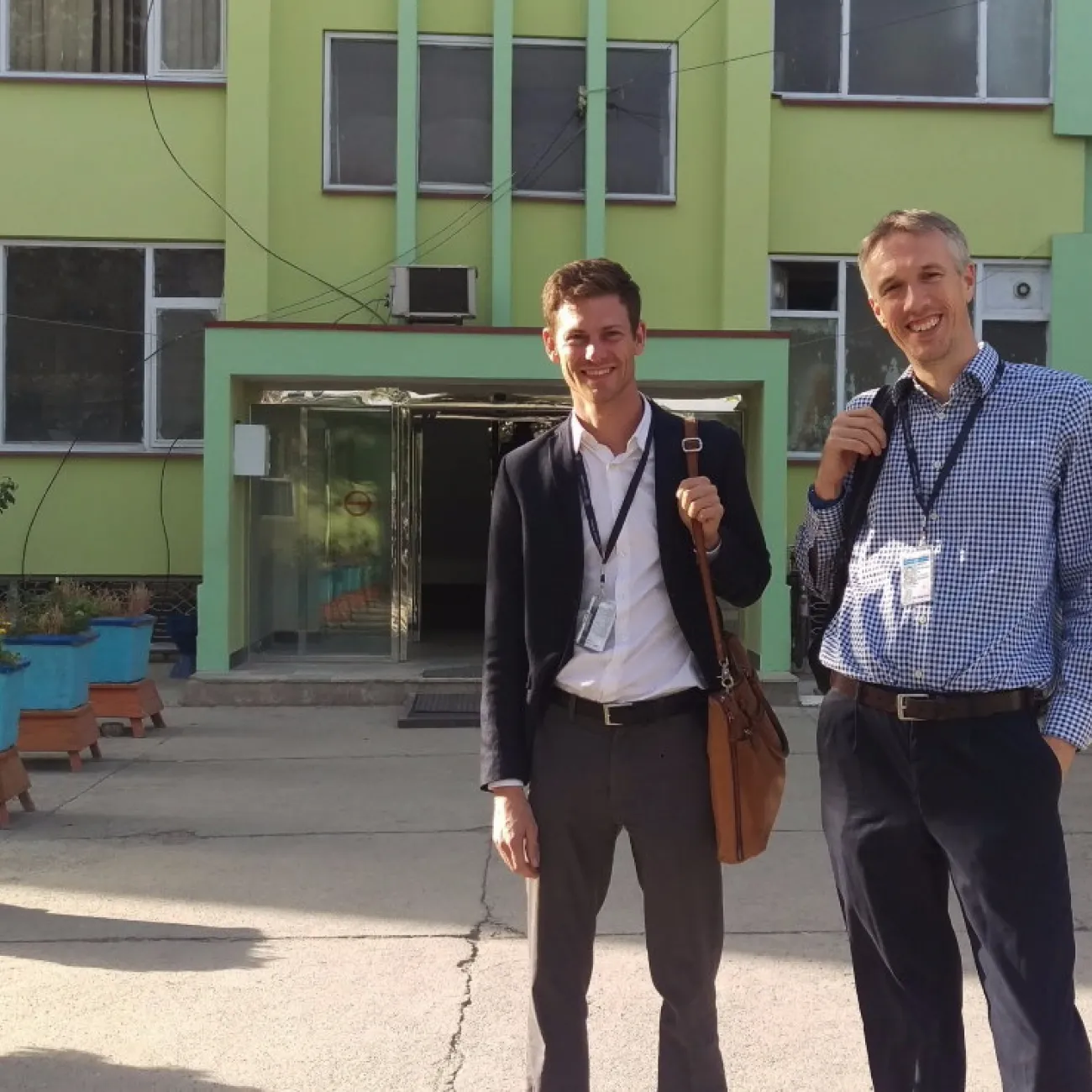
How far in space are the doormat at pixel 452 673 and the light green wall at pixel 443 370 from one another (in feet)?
5.38

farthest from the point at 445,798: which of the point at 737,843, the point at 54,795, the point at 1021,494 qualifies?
the point at 1021,494

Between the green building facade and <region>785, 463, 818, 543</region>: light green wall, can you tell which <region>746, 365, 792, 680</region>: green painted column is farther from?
<region>785, 463, 818, 543</region>: light green wall

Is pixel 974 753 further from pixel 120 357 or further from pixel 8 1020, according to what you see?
pixel 120 357

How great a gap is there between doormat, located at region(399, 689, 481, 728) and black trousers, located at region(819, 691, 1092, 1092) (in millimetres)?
6834

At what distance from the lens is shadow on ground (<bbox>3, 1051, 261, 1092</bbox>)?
379 centimetres

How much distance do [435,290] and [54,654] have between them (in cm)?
535

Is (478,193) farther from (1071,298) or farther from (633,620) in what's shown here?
(633,620)

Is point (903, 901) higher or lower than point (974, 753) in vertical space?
lower

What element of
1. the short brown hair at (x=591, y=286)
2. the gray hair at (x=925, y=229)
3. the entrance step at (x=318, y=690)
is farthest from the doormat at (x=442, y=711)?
the gray hair at (x=925, y=229)

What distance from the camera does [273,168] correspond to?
1292 centimetres

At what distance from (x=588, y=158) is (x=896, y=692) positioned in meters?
10.8

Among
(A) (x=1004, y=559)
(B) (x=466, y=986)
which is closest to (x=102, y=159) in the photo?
(B) (x=466, y=986)

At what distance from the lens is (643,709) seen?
3.03 m

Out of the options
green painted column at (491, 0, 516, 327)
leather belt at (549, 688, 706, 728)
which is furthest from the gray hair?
green painted column at (491, 0, 516, 327)
